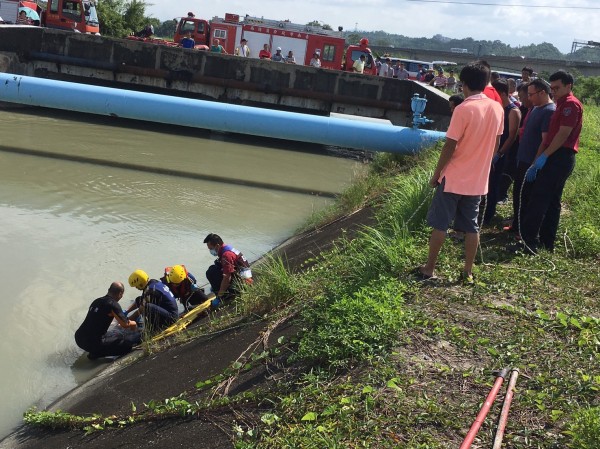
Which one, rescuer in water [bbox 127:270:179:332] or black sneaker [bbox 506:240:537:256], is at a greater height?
black sneaker [bbox 506:240:537:256]

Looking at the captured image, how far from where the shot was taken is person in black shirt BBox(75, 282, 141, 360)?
660 cm

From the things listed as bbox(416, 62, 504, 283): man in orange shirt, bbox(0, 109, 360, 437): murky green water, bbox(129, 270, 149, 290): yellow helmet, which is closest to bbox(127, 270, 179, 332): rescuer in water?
bbox(129, 270, 149, 290): yellow helmet

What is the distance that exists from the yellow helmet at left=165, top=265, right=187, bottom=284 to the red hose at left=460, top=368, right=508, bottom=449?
4.30 metres

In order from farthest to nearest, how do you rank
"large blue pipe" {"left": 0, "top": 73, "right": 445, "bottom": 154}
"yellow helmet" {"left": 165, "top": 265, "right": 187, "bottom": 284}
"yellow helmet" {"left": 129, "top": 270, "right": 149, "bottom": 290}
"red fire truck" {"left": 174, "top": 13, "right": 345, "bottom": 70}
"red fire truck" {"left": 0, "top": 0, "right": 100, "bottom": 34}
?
1. "red fire truck" {"left": 174, "top": 13, "right": 345, "bottom": 70}
2. "red fire truck" {"left": 0, "top": 0, "right": 100, "bottom": 34}
3. "large blue pipe" {"left": 0, "top": 73, "right": 445, "bottom": 154}
4. "yellow helmet" {"left": 165, "top": 265, "right": 187, "bottom": 284}
5. "yellow helmet" {"left": 129, "top": 270, "right": 149, "bottom": 290}

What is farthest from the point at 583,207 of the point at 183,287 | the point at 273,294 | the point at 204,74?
the point at 204,74

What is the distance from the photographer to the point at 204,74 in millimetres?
20141

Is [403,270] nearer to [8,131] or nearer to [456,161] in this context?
[456,161]

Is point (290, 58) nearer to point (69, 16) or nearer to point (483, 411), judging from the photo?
point (69, 16)

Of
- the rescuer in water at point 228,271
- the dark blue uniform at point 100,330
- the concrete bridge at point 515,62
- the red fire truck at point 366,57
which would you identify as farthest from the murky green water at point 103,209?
the concrete bridge at point 515,62

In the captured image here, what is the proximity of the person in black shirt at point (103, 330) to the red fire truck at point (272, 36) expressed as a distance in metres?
23.6

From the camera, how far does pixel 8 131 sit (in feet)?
55.3

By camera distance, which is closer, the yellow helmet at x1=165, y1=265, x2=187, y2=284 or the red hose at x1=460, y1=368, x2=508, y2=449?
the red hose at x1=460, y1=368, x2=508, y2=449

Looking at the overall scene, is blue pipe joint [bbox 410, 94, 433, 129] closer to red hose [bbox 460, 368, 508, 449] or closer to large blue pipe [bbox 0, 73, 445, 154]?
large blue pipe [bbox 0, 73, 445, 154]

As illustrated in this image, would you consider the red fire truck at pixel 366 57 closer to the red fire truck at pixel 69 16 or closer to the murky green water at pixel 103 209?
the murky green water at pixel 103 209
